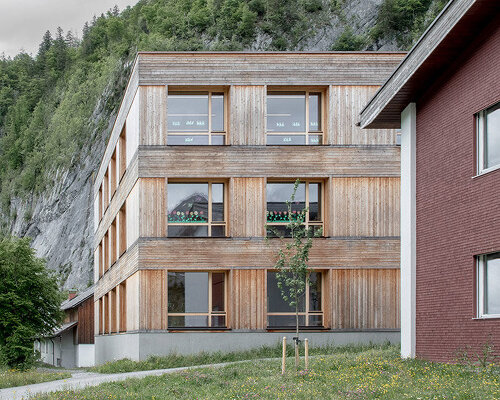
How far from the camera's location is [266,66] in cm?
2862

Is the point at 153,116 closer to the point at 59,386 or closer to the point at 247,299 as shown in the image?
the point at 247,299

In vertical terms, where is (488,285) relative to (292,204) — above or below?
below

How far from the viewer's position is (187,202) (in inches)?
1121

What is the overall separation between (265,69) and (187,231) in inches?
239

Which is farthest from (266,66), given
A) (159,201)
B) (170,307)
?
(170,307)

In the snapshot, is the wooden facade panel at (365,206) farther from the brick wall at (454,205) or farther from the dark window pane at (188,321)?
the brick wall at (454,205)

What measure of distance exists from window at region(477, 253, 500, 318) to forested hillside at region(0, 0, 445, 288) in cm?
6397

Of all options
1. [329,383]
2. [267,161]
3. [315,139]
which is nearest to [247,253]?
[267,161]

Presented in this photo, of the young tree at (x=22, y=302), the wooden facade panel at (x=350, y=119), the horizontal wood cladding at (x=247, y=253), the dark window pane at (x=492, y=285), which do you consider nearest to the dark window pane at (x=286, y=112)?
the wooden facade panel at (x=350, y=119)

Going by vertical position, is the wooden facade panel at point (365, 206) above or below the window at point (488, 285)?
above

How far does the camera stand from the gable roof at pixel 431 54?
15.5m

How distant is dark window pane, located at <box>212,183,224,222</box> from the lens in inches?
1126

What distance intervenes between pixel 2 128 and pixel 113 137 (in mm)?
115427

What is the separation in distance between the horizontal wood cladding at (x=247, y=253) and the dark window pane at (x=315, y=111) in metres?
4.02
